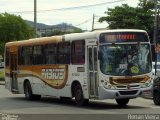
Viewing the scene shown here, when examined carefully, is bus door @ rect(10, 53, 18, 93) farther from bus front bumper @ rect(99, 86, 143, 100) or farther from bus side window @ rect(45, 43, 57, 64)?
bus front bumper @ rect(99, 86, 143, 100)

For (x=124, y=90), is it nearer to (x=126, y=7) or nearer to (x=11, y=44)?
(x=11, y=44)

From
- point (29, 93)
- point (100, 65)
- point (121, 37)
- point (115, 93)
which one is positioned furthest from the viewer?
point (29, 93)

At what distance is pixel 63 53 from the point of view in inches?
939

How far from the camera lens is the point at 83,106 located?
73.3 feet

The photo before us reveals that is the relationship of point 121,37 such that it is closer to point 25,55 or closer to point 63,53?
point 63,53

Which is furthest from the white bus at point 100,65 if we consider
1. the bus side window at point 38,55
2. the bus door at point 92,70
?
the bus side window at point 38,55

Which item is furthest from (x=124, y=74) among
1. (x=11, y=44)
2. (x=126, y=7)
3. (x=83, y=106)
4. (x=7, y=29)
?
(x=7, y=29)

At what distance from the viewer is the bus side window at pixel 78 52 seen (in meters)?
22.2

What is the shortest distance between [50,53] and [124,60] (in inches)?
198

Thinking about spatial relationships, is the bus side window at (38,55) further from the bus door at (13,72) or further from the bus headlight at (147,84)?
the bus headlight at (147,84)

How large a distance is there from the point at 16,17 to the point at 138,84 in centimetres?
5702

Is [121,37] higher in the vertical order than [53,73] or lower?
higher

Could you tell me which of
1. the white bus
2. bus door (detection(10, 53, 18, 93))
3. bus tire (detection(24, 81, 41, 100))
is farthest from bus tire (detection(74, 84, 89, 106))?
bus door (detection(10, 53, 18, 93))

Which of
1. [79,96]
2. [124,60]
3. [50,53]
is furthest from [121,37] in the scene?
[50,53]
